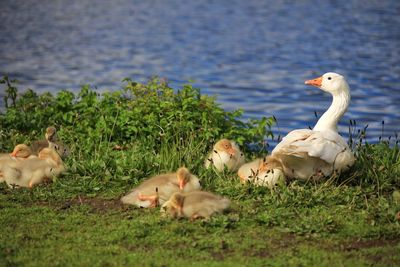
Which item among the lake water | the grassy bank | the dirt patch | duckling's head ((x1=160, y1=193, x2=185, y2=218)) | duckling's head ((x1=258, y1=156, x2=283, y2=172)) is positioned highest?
duckling's head ((x1=258, y1=156, x2=283, y2=172))

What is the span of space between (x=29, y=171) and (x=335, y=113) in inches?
147

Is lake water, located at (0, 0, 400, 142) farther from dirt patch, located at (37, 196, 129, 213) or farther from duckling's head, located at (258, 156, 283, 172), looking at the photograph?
dirt patch, located at (37, 196, 129, 213)

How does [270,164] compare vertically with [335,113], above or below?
below

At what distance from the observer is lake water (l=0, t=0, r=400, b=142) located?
20.1 metres

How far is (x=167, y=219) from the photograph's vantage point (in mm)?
7684

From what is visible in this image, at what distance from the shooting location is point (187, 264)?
21.7ft

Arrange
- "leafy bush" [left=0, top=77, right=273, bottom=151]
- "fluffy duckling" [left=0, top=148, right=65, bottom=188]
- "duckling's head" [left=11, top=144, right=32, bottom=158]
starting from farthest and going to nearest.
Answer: "leafy bush" [left=0, top=77, right=273, bottom=151]
"duckling's head" [left=11, top=144, right=32, bottom=158]
"fluffy duckling" [left=0, top=148, right=65, bottom=188]

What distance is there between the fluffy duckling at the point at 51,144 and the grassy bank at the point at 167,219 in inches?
5.4

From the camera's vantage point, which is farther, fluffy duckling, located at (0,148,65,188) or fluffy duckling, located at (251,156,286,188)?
fluffy duckling, located at (0,148,65,188)

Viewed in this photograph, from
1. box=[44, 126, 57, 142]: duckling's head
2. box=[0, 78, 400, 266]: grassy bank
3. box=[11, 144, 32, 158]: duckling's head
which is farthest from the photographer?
box=[44, 126, 57, 142]: duckling's head

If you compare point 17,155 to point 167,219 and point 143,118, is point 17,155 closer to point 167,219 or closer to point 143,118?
point 143,118

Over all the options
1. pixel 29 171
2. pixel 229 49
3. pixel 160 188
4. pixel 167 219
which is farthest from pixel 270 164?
pixel 229 49

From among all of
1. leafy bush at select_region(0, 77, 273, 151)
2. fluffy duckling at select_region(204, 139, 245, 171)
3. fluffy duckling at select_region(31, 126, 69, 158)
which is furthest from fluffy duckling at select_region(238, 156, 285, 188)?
fluffy duckling at select_region(31, 126, 69, 158)

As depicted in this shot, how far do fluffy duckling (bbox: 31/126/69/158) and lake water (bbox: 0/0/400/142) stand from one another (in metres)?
6.85
